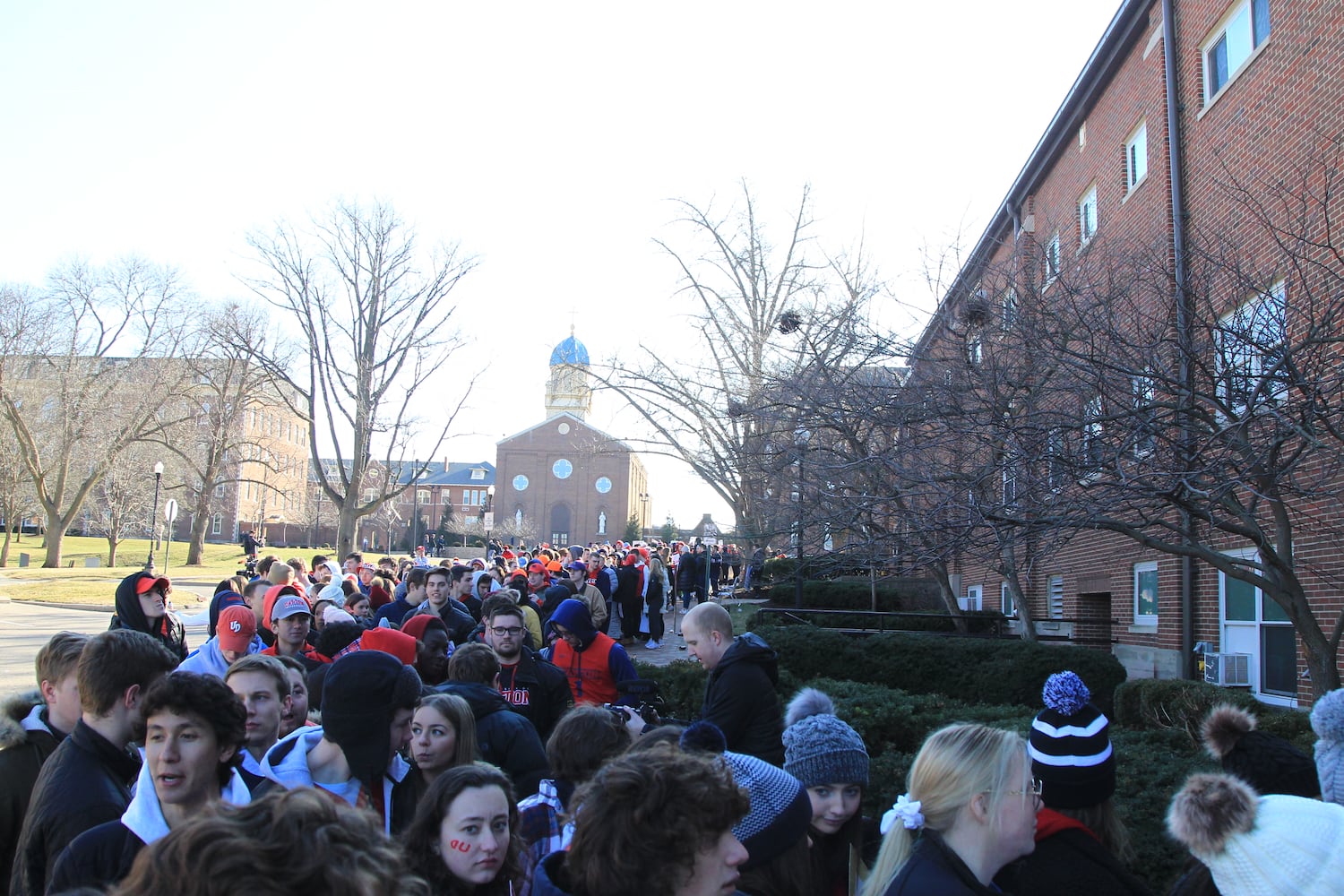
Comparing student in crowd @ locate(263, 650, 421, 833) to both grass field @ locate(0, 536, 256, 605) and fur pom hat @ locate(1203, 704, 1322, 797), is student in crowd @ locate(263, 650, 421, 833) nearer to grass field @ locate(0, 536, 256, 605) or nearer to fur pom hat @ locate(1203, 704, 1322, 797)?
fur pom hat @ locate(1203, 704, 1322, 797)

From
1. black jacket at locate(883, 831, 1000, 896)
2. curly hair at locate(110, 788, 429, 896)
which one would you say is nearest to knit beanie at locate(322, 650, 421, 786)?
black jacket at locate(883, 831, 1000, 896)

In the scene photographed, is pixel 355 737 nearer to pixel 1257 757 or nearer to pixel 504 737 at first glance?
pixel 504 737

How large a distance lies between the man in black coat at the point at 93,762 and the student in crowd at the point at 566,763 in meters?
1.45

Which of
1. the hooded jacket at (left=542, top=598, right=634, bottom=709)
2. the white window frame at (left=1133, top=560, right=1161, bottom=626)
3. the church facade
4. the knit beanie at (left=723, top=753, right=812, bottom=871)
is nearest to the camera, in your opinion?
the knit beanie at (left=723, top=753, right=812, bottom=871)

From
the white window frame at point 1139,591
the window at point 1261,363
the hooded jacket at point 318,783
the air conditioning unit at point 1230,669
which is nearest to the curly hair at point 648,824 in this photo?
the hooded jacket at point 318,783

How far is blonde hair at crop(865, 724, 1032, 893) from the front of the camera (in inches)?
110

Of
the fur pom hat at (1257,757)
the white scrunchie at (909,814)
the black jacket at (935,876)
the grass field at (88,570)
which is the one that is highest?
the fur pom hat at (1257,757)

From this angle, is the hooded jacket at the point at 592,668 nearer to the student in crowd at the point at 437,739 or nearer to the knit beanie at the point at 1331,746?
the student in crowd at the point at 437,739

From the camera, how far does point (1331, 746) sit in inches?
134

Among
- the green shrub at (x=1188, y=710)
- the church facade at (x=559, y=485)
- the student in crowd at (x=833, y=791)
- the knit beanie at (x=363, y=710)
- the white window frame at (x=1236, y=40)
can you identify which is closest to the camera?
the student in crowd at (x=833, y=791)

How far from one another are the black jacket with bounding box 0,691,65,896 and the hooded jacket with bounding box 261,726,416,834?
82 cm

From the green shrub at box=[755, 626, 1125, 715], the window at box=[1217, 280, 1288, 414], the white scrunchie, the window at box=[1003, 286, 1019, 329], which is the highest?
the window at box=[1003, 286, 1019, 329]

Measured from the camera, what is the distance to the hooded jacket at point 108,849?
2840 millimetres

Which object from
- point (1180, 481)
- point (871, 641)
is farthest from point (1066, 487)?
point (871, 641)
